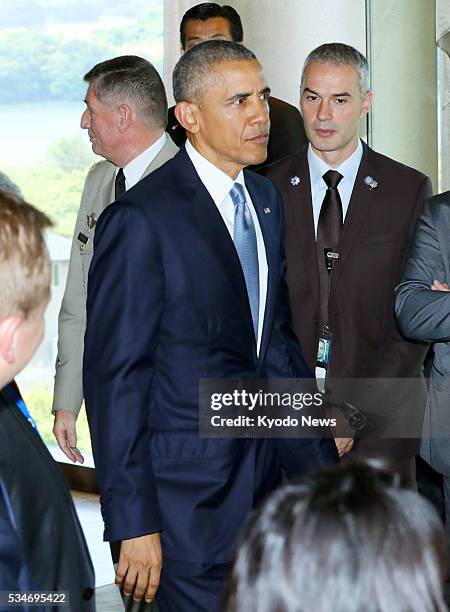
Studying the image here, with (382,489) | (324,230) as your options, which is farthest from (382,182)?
(382,489)

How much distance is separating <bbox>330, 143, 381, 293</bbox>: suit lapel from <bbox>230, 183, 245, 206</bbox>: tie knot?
2.37 ft

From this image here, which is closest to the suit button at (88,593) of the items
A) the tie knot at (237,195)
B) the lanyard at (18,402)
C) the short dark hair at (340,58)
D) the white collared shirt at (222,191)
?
the lanyard at (18,402)

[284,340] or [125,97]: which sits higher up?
[125,97]

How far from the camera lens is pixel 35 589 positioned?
62.8 inches

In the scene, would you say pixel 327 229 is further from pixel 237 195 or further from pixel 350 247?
pixel 237 195

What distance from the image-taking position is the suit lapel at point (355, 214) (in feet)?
11.5

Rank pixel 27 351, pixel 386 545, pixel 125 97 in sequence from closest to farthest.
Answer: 1. pixel 386 545
2. pixel 27 351
3. pixel 125 97

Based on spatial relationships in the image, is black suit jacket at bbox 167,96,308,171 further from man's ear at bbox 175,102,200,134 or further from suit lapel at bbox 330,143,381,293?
man's ear at bbox 175,102,200,134

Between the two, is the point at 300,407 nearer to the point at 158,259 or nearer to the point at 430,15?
the point at 158,259

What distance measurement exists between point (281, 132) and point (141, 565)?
1.99m

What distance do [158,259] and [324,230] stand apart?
1067mm

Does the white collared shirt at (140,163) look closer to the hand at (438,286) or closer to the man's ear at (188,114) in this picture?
the man's ear at (188,114)

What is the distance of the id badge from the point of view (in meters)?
3.47

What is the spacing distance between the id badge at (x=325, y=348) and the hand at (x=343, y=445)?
23 centimetres
